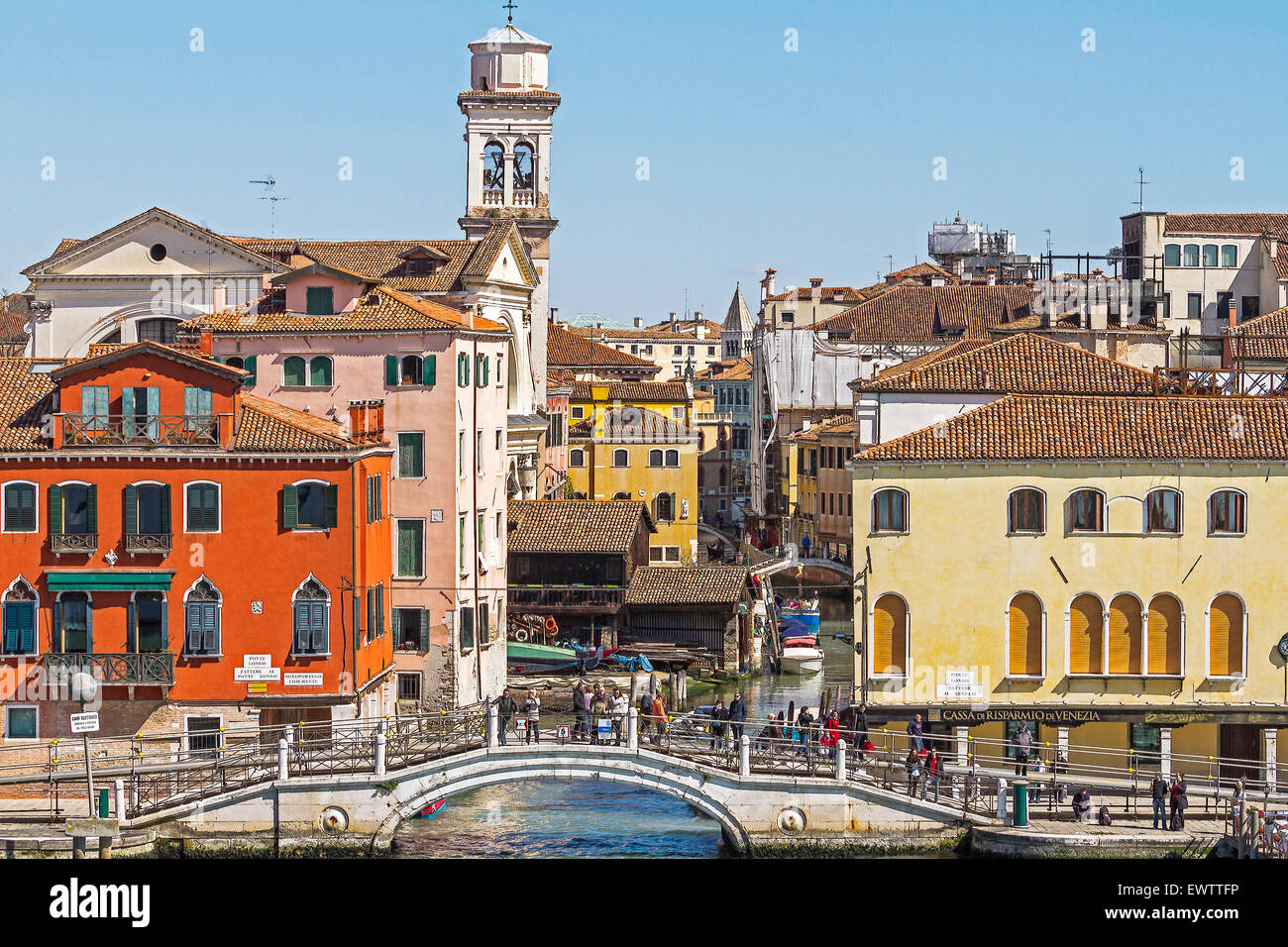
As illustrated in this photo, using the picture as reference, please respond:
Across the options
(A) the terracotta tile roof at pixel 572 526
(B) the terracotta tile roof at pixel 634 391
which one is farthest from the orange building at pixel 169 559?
(B) the terracotta tile roof at pixel 634 391

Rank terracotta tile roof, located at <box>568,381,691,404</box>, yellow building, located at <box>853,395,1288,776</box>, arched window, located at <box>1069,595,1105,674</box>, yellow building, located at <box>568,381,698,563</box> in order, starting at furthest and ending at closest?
terracotta tile roof, located at <box>568,381,691,404</box> < yellow building, located at <box>568,381,698,563</box> < arched window, located at <box>1069,595,1105,674</box> < yellow building, located at <box>853,395,1288,776</box>

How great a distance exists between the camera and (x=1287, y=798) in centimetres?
3772

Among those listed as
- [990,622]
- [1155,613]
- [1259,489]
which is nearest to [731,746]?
[990,622]

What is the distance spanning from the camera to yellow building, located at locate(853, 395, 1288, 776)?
41.2 m

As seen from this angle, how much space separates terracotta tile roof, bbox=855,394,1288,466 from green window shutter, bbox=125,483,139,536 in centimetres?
1338

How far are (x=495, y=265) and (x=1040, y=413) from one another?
19757mm

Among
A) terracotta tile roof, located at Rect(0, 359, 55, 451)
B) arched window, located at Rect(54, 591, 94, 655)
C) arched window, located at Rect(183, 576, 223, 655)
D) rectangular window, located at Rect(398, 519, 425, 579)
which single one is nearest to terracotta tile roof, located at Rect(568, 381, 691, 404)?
rectangular window, located at Rect(398, 519, 425, 579)

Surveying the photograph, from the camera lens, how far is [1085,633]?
136 feet

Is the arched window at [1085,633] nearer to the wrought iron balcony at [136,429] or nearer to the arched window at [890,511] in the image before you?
the arched window at [890,511]

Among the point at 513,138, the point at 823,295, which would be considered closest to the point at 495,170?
the point at 513,138

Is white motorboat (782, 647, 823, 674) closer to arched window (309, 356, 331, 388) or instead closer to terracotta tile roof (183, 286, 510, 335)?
terracotta tile roof (183, 286, 510, 335)

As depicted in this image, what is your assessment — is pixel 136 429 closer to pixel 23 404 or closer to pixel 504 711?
pixel 23 404

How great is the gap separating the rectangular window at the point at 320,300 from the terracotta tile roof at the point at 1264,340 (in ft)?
66.9
